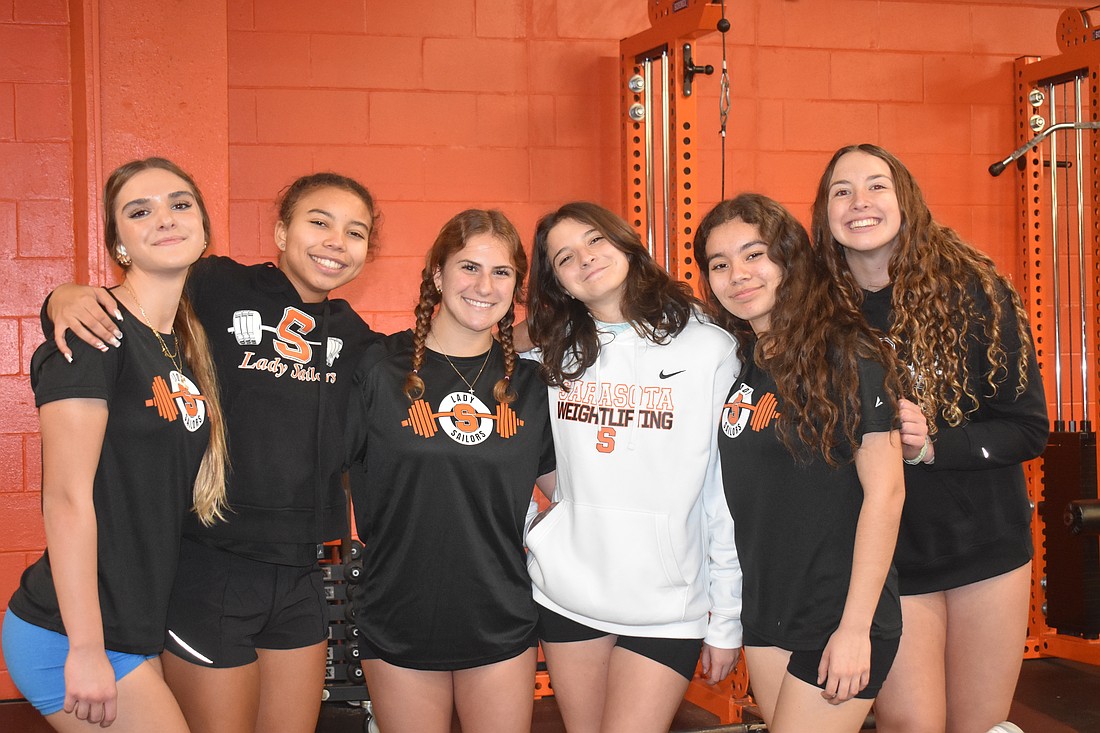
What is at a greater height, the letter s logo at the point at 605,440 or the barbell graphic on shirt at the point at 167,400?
the barbell graphic on shirt at the point at 167,400

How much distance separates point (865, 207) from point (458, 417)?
1.04 m

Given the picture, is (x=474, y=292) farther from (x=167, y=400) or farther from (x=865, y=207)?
(x=865, y=207)

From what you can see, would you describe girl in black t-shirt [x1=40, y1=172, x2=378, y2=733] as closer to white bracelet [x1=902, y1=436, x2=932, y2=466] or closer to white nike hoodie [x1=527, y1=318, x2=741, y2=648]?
white nike hoodie [x1=527, y1=318, x2=741, y2=648]

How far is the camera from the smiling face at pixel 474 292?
2279 millimetres

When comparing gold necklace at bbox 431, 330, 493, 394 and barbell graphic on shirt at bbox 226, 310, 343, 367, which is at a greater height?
barbell graphic on shirt at bbox 226, 310, 343, 367

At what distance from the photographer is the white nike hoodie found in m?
2.13

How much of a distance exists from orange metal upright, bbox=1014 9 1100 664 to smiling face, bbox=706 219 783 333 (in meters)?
2.75

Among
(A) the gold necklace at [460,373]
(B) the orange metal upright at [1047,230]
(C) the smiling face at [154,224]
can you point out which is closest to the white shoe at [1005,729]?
(A) the gold necklace at [460,373]

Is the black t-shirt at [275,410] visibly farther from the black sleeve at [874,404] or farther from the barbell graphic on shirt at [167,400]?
the black sleeve at [874,404]

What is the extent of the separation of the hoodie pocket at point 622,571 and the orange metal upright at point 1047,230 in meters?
2.88

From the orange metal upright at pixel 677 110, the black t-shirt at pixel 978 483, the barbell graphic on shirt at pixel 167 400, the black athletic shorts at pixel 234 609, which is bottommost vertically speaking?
the black athletic shorts at pixel 234 609

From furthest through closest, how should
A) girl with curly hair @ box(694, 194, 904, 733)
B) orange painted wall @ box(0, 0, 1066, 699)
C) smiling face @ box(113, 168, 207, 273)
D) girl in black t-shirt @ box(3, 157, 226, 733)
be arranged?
orange painted wall @ box(0, 0, 1066, 699), smiling face @ box(113, 168, 207, 273), girl with curly hair @ box(694, 194, 904, 733), girl in black t-shirt @ box(3, 157, 226, 733)

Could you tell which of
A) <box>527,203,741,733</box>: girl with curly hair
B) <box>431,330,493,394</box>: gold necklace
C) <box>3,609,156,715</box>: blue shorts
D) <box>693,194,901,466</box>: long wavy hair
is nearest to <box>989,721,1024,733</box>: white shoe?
<box>527,203,741,733</box>: girl with curly hair

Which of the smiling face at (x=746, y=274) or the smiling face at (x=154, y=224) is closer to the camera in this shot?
the smiling face at (x=154, y=224)
